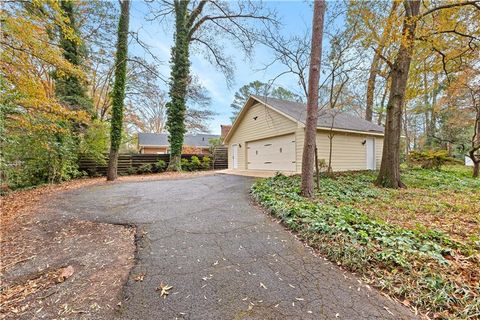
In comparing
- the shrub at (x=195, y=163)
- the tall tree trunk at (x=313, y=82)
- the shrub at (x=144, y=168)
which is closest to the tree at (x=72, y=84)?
the shrub at (x=144, y=168)

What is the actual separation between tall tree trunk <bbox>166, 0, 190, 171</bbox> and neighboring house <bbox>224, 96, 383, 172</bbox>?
13.2ft

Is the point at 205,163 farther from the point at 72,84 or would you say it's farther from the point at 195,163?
the point at 72,84

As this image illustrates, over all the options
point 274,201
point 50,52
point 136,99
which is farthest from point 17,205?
point 136,99

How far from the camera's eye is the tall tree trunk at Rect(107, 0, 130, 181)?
906cm

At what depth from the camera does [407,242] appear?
263 centimetres

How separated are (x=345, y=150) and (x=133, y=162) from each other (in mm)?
12334

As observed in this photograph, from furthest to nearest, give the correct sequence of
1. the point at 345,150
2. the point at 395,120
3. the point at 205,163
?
the point at 205,163, the point at 345,150, the point at 395,120

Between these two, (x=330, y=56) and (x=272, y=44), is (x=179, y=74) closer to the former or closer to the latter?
(x=272, y=44)

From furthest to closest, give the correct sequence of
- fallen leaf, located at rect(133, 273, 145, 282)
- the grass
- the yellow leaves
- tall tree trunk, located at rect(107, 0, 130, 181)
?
tall tree trunk, located at rect(107, 0, 130, 181)
the yellow leaves
fallen leaf, located at rect(133, 273, 145, 282)
the grass

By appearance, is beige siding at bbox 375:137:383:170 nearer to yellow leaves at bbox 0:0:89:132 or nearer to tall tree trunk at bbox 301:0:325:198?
tall tree trunk at bbox 301:0:325:198

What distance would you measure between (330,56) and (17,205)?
934 centimetres

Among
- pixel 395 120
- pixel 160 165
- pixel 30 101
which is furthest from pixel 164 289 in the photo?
pixel 160 165

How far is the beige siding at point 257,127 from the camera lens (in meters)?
10.2

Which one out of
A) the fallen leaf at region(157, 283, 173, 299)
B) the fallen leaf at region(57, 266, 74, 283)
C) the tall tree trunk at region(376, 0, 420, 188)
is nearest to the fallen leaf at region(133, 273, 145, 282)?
the fallen leaf at region(157, 283, 173, 299)
